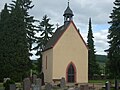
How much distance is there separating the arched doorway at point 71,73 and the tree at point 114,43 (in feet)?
22.6

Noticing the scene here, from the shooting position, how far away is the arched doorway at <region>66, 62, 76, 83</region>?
41750 millimetres

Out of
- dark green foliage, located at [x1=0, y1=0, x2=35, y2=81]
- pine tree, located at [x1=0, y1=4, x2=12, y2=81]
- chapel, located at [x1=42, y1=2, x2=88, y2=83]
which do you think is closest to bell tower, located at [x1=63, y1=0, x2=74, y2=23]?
chapel, located at [x1=42, y1=2, x2=88, y2=83]

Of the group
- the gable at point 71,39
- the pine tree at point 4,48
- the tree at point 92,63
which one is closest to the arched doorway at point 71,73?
the gable at point 71,39

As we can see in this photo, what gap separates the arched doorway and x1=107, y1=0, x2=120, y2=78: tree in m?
6.90

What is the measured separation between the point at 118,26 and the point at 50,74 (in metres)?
13.9

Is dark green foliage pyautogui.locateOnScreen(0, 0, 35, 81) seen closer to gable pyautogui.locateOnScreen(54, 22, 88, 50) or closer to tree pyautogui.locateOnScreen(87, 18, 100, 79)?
gable pyautogui.locateOnScreen(54, 22, 88, 50)

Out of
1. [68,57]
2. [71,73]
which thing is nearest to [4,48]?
Answer: [68,57]

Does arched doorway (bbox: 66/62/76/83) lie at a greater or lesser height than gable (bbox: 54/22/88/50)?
lesser

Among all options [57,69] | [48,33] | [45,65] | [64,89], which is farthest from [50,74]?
[48,33]

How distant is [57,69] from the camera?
41375mm

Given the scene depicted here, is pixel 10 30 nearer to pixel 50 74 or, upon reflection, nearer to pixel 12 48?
pixel 12 48

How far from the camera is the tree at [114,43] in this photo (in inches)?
1766

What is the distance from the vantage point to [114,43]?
46.2 metres

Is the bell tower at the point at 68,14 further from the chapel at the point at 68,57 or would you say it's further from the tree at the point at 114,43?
the tree at the point at 114,43
